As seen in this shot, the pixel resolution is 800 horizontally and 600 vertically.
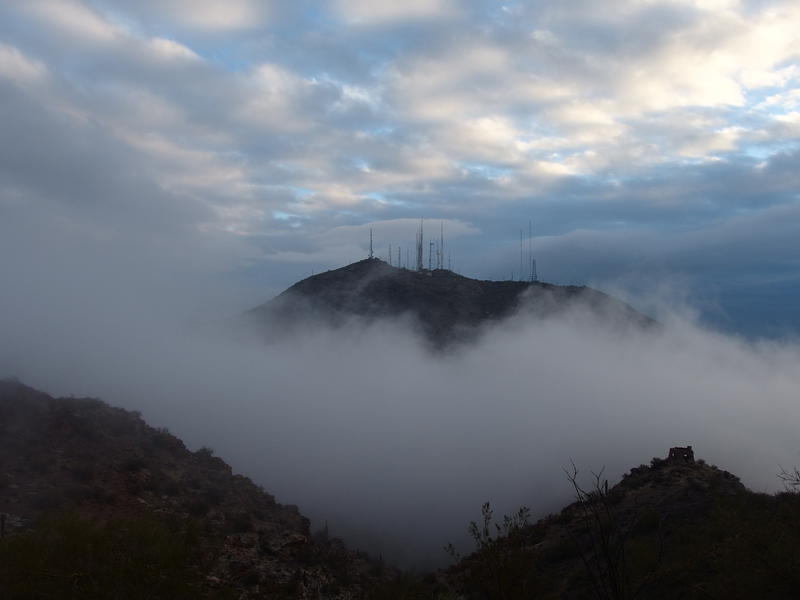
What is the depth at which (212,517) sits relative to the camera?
37969 mm

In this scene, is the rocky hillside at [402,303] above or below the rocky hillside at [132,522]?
above

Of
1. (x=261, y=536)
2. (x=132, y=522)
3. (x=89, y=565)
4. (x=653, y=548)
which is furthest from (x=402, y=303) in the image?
(x=89, y=565)

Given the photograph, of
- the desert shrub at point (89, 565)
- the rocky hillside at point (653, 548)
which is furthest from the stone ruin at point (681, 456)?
the desert shrub at point (89, 565)

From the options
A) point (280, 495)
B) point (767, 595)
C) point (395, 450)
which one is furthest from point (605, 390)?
point (767, 595)

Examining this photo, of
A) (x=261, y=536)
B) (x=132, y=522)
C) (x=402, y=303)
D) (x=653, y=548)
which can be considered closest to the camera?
(x=132, y=522)

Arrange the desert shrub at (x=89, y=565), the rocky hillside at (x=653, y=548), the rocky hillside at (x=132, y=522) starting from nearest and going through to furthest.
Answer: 1. the rocky hillside at (x=653, y=548)
2. the desert shrub at (x=89, y=565)
3. the rocky hillside at (x=132, y=522)

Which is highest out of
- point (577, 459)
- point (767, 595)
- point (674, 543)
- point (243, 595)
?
point (767, 595)

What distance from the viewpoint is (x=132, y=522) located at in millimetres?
26234

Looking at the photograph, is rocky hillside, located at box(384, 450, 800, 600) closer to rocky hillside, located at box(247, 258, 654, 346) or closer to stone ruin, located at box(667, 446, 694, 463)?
stone ruin, located at box(667, 446, 694, 463)

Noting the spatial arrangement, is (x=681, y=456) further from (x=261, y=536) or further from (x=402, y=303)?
(x=402, y=303)

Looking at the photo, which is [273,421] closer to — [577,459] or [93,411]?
[577,459]

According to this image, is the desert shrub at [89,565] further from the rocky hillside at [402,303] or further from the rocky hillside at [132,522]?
the rocky hillside at [402,303]

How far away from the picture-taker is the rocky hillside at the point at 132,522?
20.6m

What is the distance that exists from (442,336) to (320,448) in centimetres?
8330
